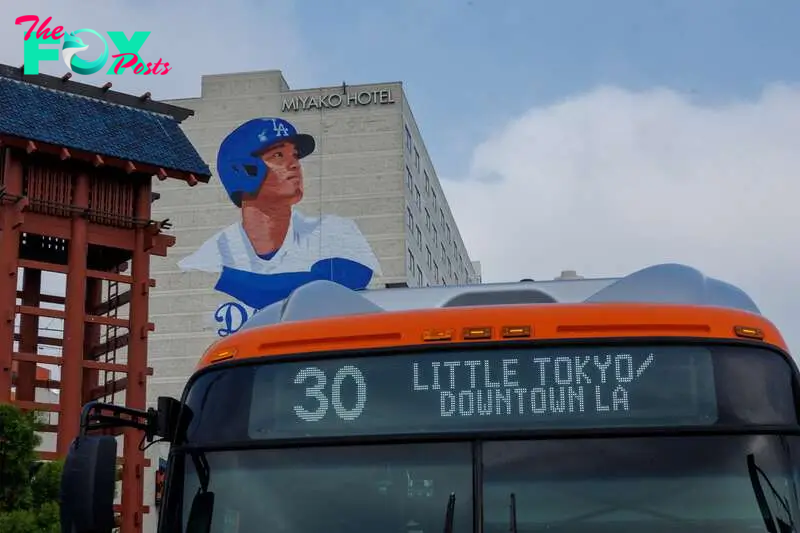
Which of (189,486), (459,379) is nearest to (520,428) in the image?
(459,379)

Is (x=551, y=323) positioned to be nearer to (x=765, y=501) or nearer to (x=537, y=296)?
(x=765, y=501)

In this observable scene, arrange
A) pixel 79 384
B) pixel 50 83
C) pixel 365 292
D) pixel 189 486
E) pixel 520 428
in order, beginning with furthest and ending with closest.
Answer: pixel 50 83, pixel 79 384, pixel 365 292, pixel 189 486, pixel 520 428

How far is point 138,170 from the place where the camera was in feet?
116

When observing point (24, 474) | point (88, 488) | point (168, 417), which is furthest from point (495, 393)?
point (24, 474)

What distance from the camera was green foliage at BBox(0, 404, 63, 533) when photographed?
843 inches

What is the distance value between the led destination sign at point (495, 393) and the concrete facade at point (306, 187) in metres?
62.5

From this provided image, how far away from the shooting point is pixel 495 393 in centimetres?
484

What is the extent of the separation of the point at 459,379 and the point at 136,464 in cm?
3021

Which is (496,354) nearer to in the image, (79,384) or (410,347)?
(410,347)

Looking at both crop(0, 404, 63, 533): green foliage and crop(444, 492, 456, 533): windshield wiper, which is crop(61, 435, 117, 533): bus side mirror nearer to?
crop(444, 492, 456, 533): windshield wiper

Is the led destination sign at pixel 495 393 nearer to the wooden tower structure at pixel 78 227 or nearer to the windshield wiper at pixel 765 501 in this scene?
the windshield wiper at pixel 765 501

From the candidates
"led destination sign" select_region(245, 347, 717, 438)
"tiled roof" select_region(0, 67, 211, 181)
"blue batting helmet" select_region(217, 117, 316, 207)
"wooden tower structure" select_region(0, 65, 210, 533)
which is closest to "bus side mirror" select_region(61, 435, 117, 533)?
"led destination sign" select_region(245, 347, 717, 438)

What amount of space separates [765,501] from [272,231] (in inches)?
2577

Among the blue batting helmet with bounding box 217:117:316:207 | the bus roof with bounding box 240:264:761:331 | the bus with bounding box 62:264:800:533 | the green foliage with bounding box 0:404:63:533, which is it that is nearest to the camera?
the bus with bounding box 62:264:800:533
